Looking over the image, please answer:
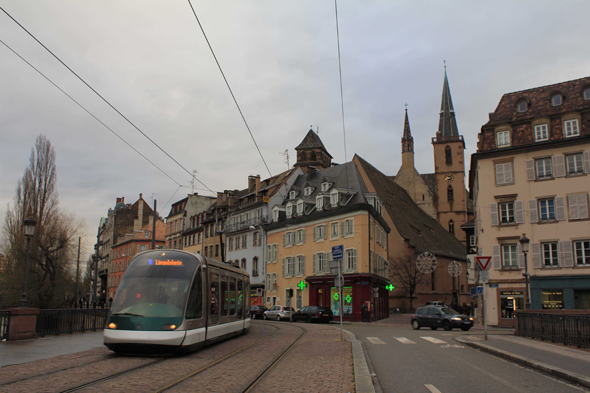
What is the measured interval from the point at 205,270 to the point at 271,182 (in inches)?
1722

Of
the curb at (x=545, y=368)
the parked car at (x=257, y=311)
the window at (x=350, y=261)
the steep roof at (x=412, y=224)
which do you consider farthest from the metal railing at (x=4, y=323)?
the steep roof at (x=412, y=224)

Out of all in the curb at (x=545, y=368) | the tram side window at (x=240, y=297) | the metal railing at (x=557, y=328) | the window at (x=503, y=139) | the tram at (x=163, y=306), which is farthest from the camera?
the window at (x=503, y=139)

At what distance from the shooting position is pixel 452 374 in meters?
9.98

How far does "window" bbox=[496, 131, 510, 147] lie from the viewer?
3456cm

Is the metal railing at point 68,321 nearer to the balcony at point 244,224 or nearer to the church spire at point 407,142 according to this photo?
the balcony at point 244,224

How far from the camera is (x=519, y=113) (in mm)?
35500

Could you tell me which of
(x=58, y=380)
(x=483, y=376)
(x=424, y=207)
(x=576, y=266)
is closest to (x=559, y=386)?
(x=483, y=376)

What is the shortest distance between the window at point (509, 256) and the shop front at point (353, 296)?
10.1 meters

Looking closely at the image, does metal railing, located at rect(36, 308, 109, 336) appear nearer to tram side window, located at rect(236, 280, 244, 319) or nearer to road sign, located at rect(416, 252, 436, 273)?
tram side window, located at rect(236, 280, 244, 319)

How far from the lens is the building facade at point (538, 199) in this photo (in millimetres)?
31078

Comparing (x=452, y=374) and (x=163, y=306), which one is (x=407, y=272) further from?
(x=452, y=374)

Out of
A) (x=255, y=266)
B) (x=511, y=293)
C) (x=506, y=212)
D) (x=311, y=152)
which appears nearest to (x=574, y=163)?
(x=506, y=212)

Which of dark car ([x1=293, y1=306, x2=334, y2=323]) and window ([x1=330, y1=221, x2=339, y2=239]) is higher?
window ([x1=330, y1=221, x2=339, y2=239])

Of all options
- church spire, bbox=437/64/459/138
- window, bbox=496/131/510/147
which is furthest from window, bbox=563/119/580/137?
church spire, bbox=437/64/459/138
